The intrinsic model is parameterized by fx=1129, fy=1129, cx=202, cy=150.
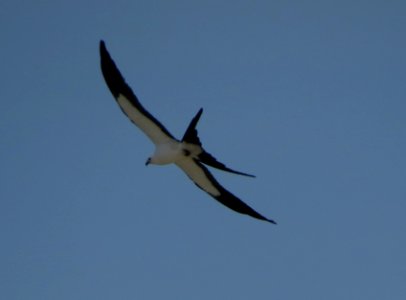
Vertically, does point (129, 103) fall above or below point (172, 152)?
above

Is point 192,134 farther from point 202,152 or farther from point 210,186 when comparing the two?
point 210,186

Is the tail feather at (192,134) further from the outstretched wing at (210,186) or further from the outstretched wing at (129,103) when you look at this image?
the outstretched wing at (210,186)

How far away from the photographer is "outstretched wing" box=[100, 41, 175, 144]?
2069cm

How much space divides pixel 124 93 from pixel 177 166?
2203 mm

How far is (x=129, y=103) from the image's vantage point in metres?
21.1

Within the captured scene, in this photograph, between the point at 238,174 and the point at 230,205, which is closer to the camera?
the point at 238,174

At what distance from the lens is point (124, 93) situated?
823 inches

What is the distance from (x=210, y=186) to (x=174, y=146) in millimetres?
1620

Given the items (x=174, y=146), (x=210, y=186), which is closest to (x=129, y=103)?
(x=174, y=146)

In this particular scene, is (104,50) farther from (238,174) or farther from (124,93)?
(238,174)

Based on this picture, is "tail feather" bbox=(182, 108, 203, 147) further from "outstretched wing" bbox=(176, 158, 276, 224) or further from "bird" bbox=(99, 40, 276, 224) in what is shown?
"outstretched wing" bbox=(176, 158, 276, 224)

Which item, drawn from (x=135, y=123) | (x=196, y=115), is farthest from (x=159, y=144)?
(x=196, y=115)

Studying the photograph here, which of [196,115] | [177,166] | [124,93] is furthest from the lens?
[177,166]

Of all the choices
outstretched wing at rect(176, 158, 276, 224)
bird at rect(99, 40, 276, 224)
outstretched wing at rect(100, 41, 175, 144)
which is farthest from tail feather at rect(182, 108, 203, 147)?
outstretched wing at rect(176, 158, 276, 224)
